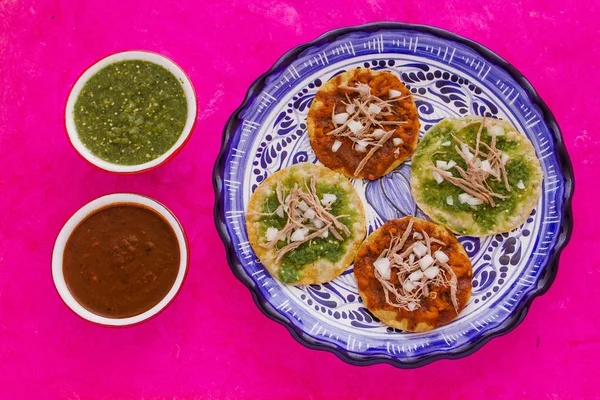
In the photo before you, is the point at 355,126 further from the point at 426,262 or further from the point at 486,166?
the point at 426,262

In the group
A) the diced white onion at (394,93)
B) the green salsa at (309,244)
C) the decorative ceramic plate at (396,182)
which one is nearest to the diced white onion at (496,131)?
the decorative ceramic plate at (396,182)

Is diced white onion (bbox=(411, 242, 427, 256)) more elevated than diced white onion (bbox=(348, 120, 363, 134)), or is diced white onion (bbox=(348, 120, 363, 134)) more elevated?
diced white onion (bbox=(348, 120, 363, 134))

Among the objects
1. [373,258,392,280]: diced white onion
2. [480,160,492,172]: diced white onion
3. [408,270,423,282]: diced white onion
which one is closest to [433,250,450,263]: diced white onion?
[408,270,423,282]: diced white onion

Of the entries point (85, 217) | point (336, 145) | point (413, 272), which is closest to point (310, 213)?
point (336, 145)


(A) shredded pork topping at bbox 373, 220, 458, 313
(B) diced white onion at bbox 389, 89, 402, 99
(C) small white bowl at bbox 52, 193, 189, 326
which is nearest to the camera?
(C) small white bowl at bbox 52, 193, 189, 326

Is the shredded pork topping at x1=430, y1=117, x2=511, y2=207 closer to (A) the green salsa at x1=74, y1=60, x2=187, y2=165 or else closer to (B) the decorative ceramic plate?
(B) the decorative ceramic plate
